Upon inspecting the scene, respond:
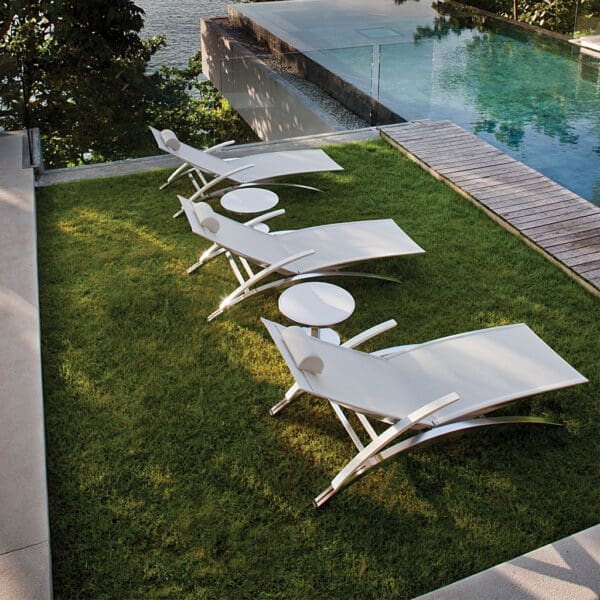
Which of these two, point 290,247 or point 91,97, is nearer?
point 290,247

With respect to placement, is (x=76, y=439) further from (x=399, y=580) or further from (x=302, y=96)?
(x=302, y=96)

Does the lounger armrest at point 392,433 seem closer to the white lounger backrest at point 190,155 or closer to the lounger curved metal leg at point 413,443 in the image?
the lounger curved metal leg at point 413,443

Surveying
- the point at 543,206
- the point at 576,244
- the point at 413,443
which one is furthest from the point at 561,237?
the point at 413,443

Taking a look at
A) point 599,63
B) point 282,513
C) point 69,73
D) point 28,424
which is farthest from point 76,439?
point 599,63

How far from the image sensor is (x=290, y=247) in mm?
5203

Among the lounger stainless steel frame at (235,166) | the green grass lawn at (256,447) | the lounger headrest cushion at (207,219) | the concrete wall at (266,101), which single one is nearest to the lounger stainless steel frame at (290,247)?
the lounger headrest cushion at (207,219)

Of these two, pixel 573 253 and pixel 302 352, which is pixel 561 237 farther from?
pixel 302 352

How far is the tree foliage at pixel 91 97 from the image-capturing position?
7621 millimetres

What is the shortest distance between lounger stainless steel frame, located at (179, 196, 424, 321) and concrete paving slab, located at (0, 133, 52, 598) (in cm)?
A: 122

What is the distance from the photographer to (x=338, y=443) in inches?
152

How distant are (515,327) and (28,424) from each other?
290cm

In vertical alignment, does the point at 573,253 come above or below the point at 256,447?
above

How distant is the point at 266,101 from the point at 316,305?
4648 mm

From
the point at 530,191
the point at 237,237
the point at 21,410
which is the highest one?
the point at 237,237
